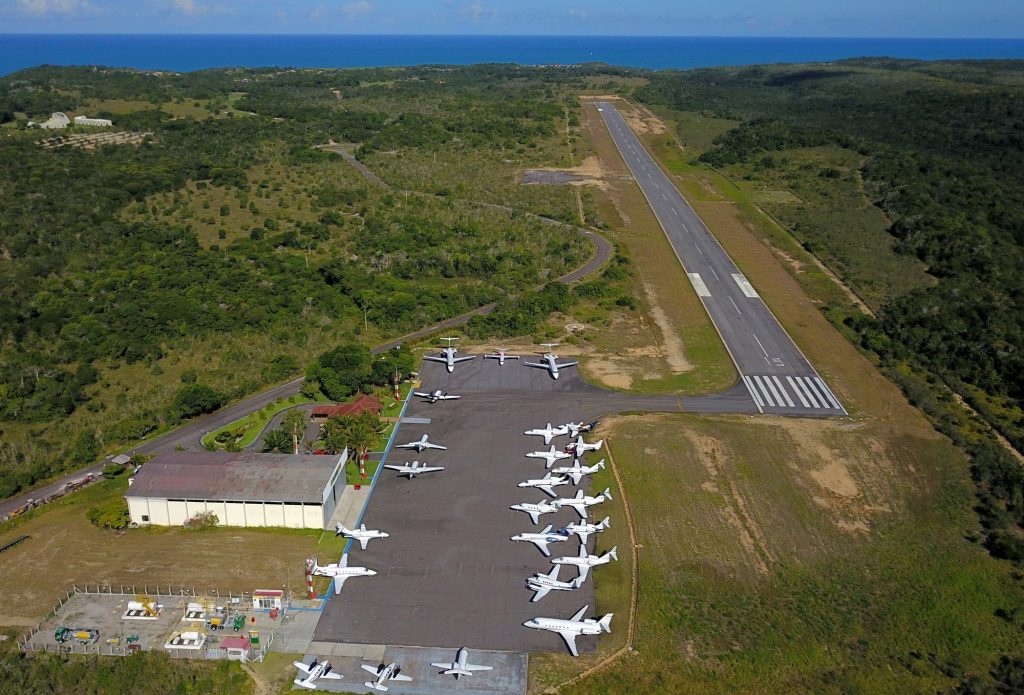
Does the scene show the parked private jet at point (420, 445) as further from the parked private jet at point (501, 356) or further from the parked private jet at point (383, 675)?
the parked private jet at point (383, 675)

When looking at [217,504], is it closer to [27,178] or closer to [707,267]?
[707,267]

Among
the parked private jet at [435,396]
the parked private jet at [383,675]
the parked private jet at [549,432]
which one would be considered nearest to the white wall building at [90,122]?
the parked private jet at [435,396]

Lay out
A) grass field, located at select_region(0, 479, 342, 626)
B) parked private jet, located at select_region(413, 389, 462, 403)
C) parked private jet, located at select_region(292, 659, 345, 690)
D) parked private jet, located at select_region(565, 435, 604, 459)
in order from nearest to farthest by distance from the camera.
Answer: parked private jet, located at select_region(292, 659, 345, 690) → grass field, located at select_region(0, 479, 342, 626) → parked private jet, located at select_region(565, 435, 604, 459) → parked private jet, located at select_region(413, 389, 462, 403)

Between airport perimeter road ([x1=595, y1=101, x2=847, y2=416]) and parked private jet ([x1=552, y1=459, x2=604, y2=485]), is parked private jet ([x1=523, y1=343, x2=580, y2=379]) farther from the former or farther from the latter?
parked private jet ([x1=552, y1=459, x2=604, y2=485])

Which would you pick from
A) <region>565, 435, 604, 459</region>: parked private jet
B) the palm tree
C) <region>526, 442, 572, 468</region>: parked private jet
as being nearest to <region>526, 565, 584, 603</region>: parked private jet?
<region>526, 442, 572, 468</region>: parked private jet

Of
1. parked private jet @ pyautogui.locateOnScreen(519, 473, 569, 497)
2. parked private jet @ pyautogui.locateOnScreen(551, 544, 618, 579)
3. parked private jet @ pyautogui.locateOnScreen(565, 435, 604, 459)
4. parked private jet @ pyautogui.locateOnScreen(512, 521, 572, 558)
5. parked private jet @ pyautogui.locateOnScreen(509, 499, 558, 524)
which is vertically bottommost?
parked private jet @ pyautogui.locateOnScreen(551, 544, 618, 579)

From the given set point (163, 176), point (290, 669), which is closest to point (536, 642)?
point (290, 669)
